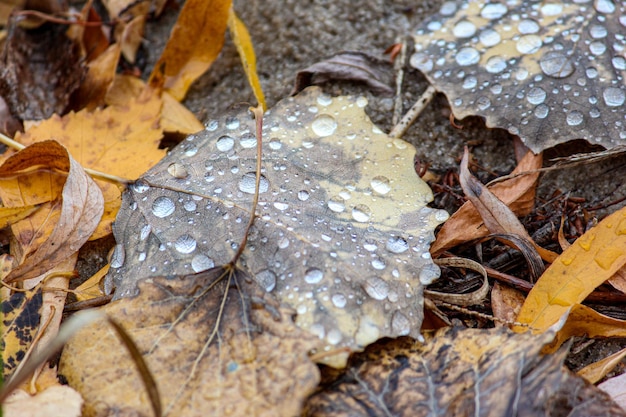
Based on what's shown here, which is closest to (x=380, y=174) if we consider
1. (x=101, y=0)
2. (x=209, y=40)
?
(x=209, y=40)

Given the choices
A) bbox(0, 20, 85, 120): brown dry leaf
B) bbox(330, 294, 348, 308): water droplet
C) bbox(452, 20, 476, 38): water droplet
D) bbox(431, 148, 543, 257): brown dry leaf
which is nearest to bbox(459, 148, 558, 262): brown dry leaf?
bbox(431, 148, 543, 257): brown dry leaf

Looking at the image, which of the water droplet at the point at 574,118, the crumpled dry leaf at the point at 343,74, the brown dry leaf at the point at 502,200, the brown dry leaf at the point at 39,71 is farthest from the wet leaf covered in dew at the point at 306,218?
the brown dry leaf at the point at 39,71

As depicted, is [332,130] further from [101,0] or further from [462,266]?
[101,0]

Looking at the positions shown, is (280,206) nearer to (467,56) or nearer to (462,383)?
(462,383)

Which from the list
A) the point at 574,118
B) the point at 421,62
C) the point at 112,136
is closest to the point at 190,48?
the point at 112,136

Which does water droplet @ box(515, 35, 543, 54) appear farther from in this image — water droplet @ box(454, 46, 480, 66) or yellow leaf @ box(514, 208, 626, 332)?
yellow leaf @ box(514, 208, 626, 332)
